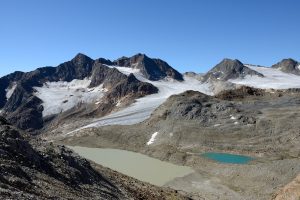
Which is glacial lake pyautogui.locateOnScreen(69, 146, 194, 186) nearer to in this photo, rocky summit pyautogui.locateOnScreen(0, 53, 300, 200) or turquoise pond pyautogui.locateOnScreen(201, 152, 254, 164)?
rocky summit pyautogui.locateOnScreen(0, 53, 300, 200)

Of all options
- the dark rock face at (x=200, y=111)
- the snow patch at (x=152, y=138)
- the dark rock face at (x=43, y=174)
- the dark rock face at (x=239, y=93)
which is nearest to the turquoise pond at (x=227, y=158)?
the dark rock face at (x=200, y=111)

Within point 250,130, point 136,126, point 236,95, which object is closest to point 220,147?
point 250,130

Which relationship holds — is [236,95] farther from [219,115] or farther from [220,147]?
[220,147]

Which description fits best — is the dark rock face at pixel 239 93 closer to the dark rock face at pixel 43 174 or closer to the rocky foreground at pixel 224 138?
the rocky foreground at pixel 224 138

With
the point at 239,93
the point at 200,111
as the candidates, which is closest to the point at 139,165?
the point at 200,111

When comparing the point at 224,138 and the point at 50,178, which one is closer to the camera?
the point at 50,178

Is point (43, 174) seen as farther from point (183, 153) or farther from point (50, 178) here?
point (183, 153)
